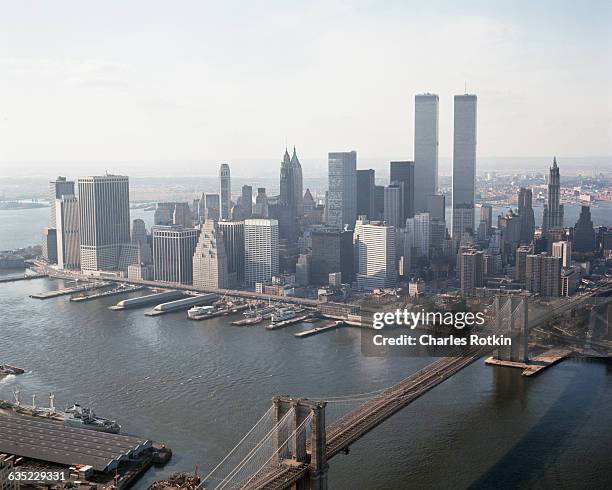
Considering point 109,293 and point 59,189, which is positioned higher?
point 59,189

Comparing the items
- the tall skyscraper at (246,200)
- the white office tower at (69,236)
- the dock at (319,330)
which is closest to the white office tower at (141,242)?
the white office tower at (69,236)

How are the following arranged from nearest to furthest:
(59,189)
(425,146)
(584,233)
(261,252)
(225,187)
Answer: (261,252) → (584,233) → (59,189) → (225,187) → (425,146)

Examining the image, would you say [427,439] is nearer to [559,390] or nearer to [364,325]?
[559,390]

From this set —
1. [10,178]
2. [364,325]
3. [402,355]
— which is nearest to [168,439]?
[402,355]

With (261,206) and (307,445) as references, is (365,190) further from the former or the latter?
(307,445)

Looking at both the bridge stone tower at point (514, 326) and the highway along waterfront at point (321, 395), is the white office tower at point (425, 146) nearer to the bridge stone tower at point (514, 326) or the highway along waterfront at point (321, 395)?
the highway along waterfront at point (321, 395)

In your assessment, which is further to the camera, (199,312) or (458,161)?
(458,161)

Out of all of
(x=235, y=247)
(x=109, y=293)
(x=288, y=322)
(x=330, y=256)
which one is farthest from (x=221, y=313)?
(x=235, y=247)
